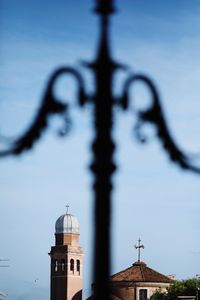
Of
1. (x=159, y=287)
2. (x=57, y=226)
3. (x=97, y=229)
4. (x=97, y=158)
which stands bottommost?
(x=97, y=229)

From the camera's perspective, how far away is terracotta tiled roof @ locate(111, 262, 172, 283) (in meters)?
76.0

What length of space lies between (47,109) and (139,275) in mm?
73484

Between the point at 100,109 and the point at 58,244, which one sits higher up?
the point at 58,244

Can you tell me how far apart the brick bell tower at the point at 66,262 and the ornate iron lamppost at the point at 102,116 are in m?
75.9

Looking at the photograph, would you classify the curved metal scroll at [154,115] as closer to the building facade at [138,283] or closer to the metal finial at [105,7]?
the metal finial at [105,7]

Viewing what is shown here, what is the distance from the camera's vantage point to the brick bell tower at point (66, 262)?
79.7 meters

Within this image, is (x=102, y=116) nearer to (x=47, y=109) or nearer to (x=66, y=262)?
(x=47, y=109)

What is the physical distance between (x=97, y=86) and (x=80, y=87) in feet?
0.26

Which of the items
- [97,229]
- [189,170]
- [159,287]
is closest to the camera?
[97,229]

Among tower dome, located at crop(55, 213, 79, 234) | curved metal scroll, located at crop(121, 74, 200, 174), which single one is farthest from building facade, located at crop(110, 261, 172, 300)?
curved metal scroll, located at crop(121, 74, 200, 174)

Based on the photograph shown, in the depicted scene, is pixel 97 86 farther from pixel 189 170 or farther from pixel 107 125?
pixel 189 170

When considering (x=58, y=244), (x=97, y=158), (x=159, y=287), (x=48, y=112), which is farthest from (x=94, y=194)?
(x=58, y=244)

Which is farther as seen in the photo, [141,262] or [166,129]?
[141,262]

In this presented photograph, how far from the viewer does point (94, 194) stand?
362 centimetres
